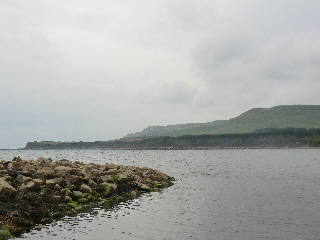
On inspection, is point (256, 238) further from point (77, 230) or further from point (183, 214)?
point (77, 230)

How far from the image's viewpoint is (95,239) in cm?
1451

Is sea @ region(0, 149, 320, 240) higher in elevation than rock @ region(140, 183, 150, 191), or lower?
lower

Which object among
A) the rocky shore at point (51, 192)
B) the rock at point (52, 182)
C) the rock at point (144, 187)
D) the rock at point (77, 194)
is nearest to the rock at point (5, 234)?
the rocky shore at point (51, 192)

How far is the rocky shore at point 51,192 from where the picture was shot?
671 inches

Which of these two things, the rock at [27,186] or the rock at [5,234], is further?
the rock at [27,186]

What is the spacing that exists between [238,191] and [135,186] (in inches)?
368

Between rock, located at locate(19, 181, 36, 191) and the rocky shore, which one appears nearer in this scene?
the rocky shore

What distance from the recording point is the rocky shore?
17.0 meters

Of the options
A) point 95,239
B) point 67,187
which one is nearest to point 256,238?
point 95,239

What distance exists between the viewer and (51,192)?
21109 mm

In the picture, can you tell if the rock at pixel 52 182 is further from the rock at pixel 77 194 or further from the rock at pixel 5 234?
the rock at pixel 5 234

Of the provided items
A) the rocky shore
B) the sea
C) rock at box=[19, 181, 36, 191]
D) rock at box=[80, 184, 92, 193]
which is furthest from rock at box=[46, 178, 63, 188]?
the sea

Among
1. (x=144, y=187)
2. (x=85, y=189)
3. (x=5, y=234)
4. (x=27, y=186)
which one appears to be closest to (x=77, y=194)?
(x=85, y=189)

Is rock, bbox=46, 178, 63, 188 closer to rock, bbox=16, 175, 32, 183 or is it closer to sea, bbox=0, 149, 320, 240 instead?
rock, bbox=16, 175, 32, 183
